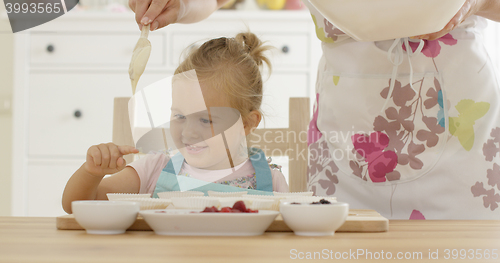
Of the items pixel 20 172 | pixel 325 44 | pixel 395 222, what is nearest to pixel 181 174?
pixel 325 44

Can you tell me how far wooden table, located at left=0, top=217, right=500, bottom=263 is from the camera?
1.27 feet

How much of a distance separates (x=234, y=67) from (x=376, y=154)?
1.41ft

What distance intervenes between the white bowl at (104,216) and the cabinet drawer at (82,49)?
5.06 feet

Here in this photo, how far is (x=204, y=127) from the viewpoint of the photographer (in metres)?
0.96

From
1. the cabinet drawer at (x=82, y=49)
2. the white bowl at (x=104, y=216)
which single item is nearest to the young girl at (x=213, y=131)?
the white bowl at (x=104, y=216)

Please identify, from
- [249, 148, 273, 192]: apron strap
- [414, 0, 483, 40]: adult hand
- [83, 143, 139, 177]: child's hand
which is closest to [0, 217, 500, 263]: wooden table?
[83, 143, 139, 177]: child's hand

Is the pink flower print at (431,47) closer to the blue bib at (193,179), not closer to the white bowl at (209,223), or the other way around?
the blue bib at (193,179)

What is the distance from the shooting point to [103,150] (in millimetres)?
708

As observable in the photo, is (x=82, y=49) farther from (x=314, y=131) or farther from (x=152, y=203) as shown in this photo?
(x=152, y=203)

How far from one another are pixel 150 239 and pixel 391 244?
0.80 feet

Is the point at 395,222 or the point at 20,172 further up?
the point at 395,222

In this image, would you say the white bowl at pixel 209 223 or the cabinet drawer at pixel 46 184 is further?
the cabinet drawer at pixel 46 184

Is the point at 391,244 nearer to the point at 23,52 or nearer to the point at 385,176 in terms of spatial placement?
the point at 385,176

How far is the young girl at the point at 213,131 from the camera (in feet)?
A: 3.13
